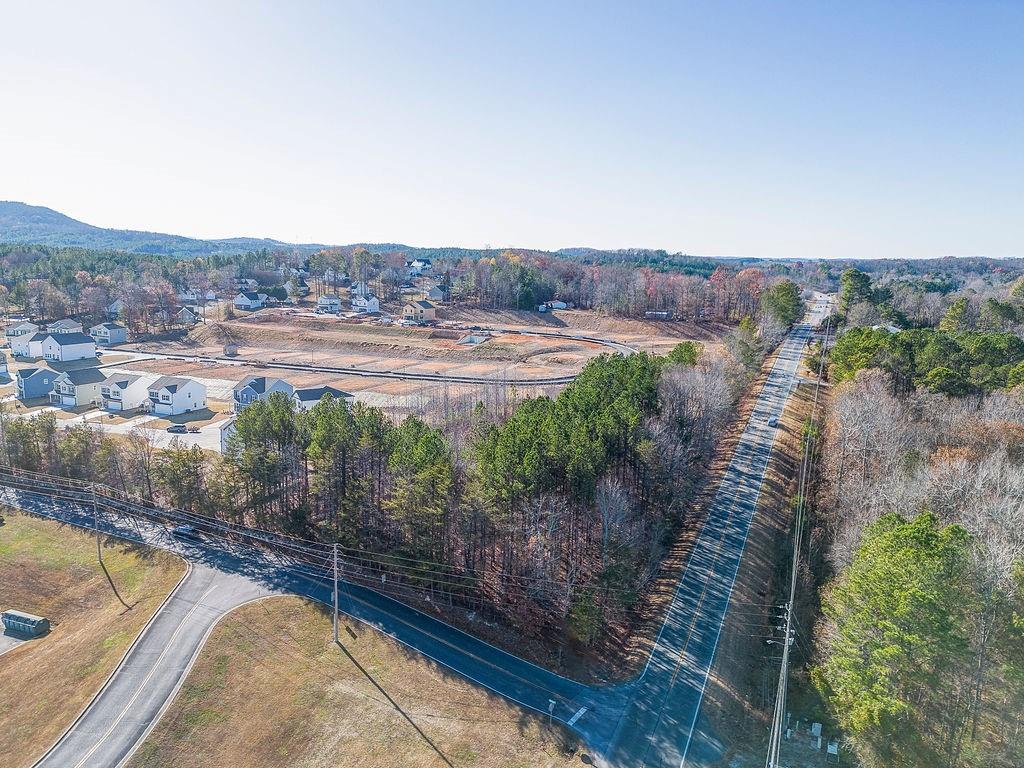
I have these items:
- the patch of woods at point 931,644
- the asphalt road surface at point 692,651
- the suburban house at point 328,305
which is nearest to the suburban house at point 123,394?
the asphalt road surface at point 692,651

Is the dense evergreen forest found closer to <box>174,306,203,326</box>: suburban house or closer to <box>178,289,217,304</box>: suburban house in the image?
<box>174,306,203,326</box>: suburban house

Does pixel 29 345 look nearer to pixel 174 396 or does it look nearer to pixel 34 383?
pixel 34 383

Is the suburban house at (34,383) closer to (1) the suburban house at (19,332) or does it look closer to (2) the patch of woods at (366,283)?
(1) the suburban house at (19,332)

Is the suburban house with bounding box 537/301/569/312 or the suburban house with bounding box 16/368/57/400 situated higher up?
the suburban house with bounding box 537/301/569/312

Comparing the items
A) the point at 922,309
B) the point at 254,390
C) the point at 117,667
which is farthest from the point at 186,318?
the point at 922,309

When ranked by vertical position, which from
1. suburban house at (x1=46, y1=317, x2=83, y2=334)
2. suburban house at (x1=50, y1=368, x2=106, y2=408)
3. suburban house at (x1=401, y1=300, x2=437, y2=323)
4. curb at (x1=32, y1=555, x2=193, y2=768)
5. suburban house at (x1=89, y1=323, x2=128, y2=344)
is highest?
suburban house at (x1=401, y1=300, x2=437, y2=323)

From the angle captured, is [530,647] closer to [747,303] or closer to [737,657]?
[737,657]

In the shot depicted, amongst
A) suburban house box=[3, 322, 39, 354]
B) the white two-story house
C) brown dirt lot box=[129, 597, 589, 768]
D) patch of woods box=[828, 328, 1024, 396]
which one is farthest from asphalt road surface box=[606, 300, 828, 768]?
suburban house box=[3, 322, 39, 354]

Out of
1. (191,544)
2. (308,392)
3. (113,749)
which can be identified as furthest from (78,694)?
(308,392)
